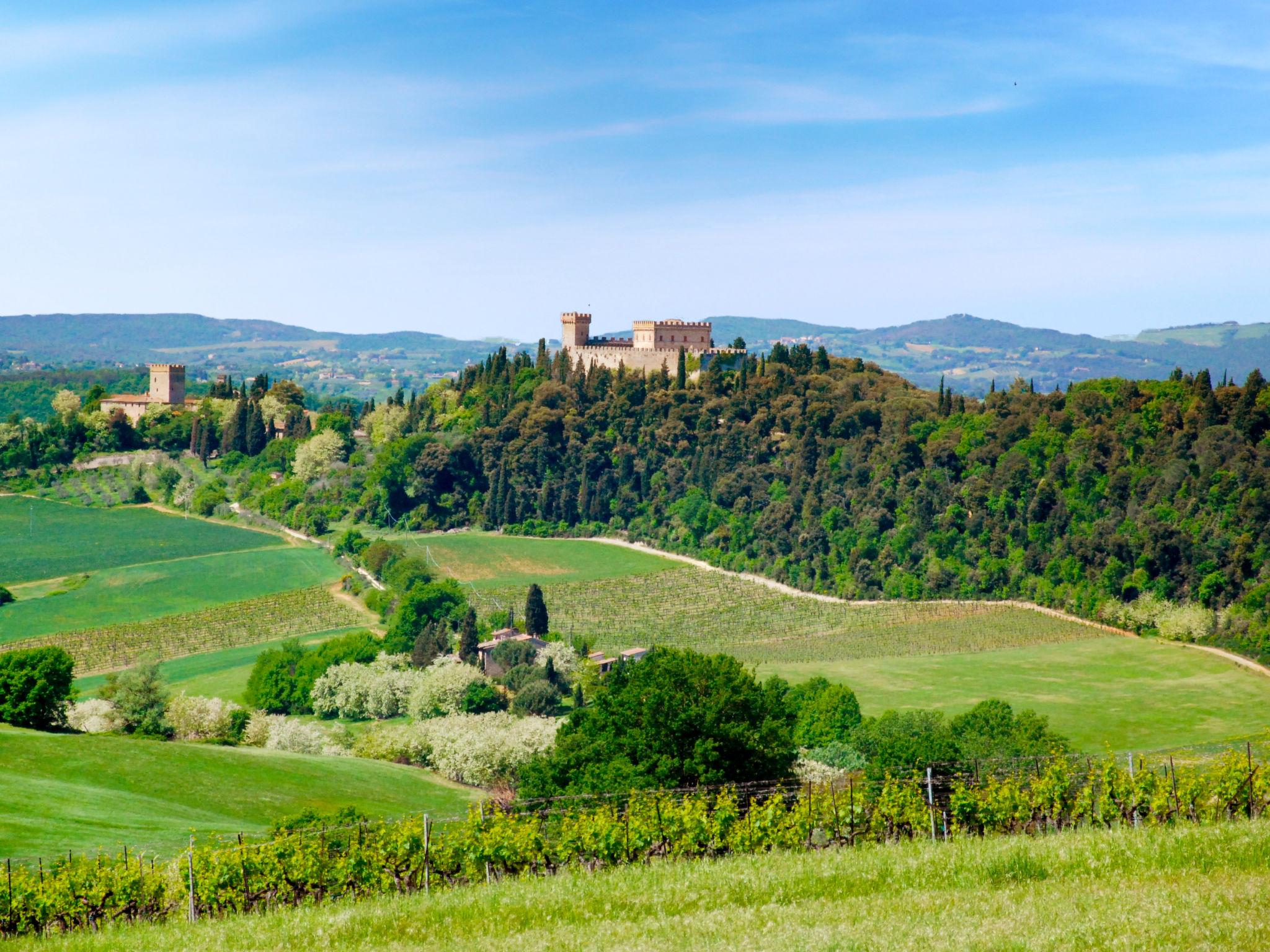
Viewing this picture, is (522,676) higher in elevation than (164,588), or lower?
higher

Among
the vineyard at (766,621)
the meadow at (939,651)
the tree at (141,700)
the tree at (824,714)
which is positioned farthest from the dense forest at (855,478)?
the tree at (141,700)

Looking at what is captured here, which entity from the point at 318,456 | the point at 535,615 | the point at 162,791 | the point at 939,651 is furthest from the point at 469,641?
the point at 318,456

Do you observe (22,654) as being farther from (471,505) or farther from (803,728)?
(471,505)

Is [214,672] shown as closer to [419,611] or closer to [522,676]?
[419,611]

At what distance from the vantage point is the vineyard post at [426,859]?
2258 centimetres

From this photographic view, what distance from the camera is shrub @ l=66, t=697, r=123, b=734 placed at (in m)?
48.0

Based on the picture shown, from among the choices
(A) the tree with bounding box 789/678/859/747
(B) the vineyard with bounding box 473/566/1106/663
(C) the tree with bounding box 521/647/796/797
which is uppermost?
(C) the tree with bounding box 521/647/796/797

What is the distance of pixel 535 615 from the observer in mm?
69750

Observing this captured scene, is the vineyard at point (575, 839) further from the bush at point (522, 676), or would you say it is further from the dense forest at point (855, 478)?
the dense forest at point (855, 478)

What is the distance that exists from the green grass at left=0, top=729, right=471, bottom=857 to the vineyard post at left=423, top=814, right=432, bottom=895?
301 inches

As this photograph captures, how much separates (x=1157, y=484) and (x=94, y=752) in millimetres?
60712

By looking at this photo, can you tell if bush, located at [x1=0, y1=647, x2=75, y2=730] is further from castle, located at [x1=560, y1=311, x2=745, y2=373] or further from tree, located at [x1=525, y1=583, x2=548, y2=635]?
castle, located at [x1=560, y1=311, x2=745, y2=373]

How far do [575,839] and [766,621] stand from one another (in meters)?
52.5

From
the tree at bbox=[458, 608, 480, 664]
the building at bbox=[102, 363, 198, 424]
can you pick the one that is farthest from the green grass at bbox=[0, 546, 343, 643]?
the building at bbox=[102, 363, 198, 424]
